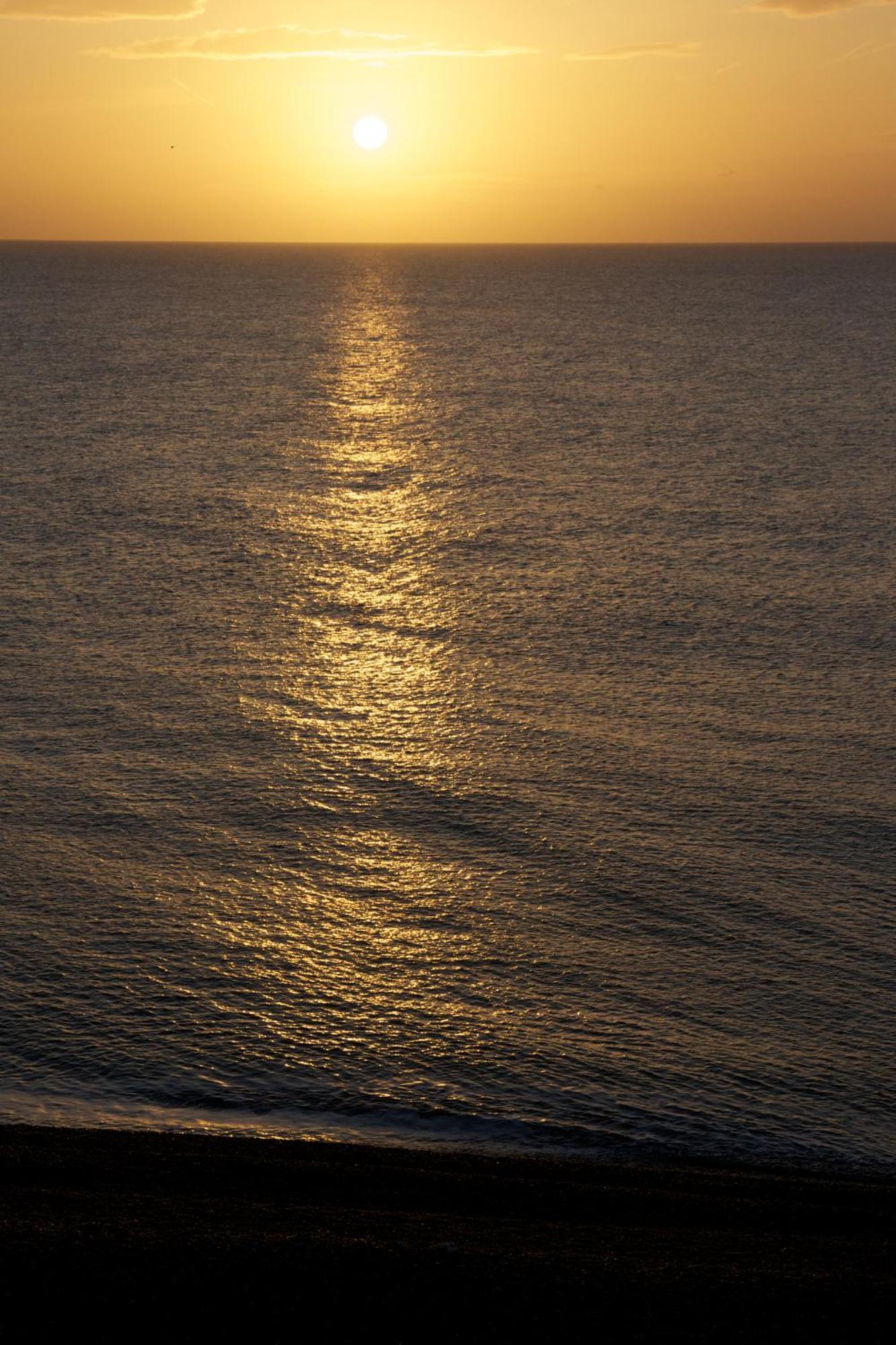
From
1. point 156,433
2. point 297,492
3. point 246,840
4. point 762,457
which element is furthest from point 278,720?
point 156,433

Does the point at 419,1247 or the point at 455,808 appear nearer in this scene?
the point at 419,1247

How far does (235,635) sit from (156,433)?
4556cm

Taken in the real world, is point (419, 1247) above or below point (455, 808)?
below

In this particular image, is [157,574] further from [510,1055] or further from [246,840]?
[510,1055]

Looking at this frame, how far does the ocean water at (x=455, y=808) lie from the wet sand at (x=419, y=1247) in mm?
2160

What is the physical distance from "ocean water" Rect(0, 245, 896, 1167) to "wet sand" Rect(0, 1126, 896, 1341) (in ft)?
7.09

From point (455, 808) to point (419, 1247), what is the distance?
52.6 ft

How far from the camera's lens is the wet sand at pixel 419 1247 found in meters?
13.0

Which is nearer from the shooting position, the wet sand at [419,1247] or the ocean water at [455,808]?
the wet sand at [419,1247]

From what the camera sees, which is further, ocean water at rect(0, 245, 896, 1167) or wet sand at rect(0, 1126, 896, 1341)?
ocean water at rect(0, 245, 896, 1167)

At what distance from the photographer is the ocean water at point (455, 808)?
801 inches

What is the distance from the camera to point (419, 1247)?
14070mm

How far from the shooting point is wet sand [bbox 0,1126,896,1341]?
42.5 ft

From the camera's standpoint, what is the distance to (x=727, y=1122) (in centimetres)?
1923
